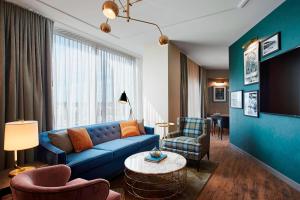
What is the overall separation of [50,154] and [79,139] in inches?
22.4

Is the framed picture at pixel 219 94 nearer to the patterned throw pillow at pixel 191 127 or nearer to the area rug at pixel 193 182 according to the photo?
the patterned throw pillow at pixel 191 127

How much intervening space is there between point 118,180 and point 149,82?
252 centimetres

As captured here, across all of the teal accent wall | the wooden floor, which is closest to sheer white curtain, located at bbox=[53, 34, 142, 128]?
the wooden floor

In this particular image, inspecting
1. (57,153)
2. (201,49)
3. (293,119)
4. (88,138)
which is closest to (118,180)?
(88,138)

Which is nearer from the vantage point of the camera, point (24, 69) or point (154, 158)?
point (154, 158)

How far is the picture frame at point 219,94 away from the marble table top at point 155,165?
21.4 feet

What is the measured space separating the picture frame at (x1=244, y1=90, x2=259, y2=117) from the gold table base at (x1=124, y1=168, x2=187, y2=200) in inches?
75.6

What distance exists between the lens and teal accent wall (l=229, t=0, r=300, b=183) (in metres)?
2.53

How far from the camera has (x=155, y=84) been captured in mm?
4441

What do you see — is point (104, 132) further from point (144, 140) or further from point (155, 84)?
point (155, 84)

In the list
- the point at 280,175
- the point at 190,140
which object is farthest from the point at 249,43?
the point at 280,175

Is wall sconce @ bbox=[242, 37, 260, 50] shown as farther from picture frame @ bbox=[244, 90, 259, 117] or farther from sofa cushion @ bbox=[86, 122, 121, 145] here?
sofa cushion @ bbox=[86, 122, 121, 145]

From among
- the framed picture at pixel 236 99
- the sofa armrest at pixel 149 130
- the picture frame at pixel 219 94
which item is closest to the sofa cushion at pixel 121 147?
the sofa armrest at pixel 149 130

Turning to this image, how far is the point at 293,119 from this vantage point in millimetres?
2535
